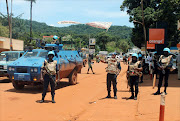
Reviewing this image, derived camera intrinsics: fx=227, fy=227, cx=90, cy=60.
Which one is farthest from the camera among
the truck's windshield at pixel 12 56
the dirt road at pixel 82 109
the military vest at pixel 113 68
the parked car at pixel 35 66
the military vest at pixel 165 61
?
the truck's windshield at pixel 12 56

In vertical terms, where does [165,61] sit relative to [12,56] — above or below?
above

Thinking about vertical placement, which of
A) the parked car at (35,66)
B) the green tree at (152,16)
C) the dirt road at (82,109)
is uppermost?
the green tree at (152,16)

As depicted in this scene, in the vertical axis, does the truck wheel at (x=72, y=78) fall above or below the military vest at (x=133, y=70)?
below

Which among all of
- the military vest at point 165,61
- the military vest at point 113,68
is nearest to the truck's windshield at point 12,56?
the military vest at point 113,68

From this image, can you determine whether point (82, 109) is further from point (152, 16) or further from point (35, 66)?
point (152, 16)

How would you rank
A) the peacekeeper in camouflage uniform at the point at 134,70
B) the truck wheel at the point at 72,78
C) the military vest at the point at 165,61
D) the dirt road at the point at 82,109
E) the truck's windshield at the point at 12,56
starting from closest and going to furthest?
1. the dirt road at the point at 82,109
2. the peacekeeper in camouflage uniform at the point at 134,70
3. the military vest at the point at 165,61
4. the truck wheel at the point at 72,78
5. the truck's windshield at the point at 12,56

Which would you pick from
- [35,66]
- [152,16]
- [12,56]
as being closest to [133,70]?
[35,66]

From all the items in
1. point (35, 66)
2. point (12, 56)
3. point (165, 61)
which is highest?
point (165, 61)

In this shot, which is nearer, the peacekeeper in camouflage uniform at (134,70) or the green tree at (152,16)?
the peacekeeper in camouflage uniform at (134,70)

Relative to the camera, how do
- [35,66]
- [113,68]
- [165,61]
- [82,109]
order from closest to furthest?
[82,109], [113,68], [165,61], [35,66]

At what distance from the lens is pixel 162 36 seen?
18375mm

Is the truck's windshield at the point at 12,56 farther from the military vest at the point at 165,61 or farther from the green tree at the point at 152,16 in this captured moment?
the green tree at the point at 152,16

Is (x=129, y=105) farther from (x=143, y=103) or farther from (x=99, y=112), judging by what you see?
(x=99, y=112)

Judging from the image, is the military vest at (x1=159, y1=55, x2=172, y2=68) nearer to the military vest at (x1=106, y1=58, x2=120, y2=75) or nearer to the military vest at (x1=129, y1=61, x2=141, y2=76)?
the military vest at (x1=129, y1=61, x2=141, y2=76)
